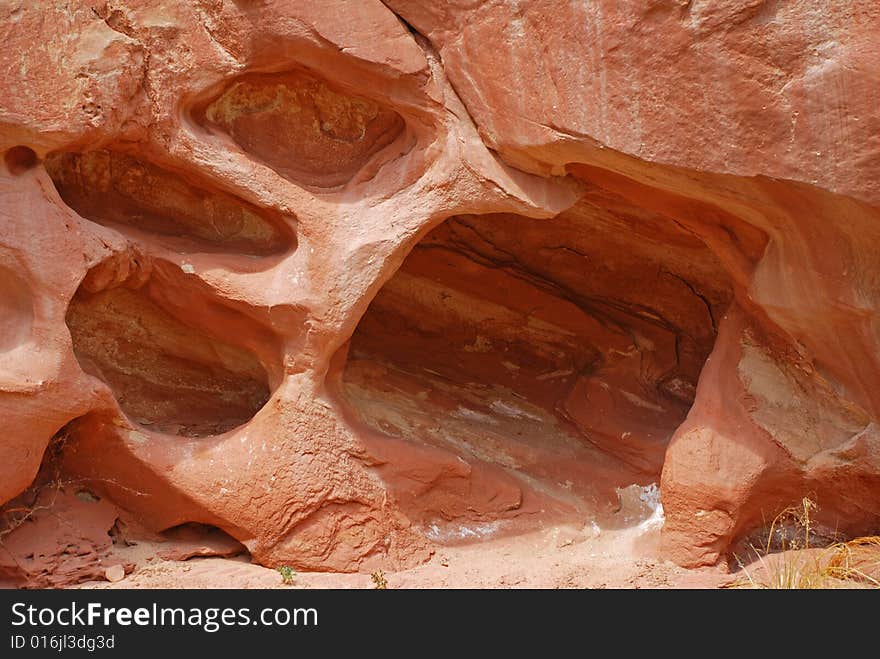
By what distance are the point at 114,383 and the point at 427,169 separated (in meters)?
1.61

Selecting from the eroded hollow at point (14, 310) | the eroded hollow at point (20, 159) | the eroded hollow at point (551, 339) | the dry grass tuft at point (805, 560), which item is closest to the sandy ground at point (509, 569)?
the dry grass tuft at point (805, 560)

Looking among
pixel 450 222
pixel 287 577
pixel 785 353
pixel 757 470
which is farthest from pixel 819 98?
pixel 287 577

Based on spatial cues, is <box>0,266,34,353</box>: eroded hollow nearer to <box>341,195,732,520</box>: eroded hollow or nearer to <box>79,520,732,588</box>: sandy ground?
<box>79,520,732,588</box>: sandy ground

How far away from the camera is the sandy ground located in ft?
14.0

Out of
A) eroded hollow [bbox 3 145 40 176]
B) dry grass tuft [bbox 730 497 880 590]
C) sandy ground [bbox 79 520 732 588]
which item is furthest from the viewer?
sandy ground [bbox 79 520 732 588]

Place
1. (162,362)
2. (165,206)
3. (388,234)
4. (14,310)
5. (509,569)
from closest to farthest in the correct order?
(14,310)
(388,234)
(509,569)
(165,206)
(162,362)

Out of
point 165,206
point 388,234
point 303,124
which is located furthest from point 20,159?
point 388,234

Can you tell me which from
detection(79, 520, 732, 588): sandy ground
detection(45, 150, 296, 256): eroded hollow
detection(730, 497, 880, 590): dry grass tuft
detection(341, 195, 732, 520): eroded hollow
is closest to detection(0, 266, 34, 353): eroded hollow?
detection(45, 150, 296, 256): eroded hollow

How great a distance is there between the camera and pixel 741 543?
15.5ft

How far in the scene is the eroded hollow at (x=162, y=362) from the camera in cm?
462

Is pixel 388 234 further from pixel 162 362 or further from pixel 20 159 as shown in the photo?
pixel 20 159

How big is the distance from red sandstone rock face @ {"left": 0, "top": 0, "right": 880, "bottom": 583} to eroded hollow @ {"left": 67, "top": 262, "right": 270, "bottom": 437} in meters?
0.01

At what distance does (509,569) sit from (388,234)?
4.70 ft

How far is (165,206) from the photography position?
464 cm
